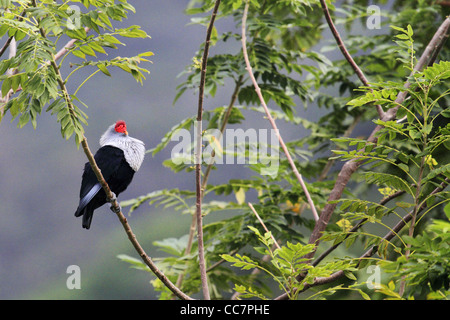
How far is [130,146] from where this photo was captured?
2.50 metres

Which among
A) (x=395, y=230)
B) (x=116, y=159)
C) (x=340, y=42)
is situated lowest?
(x=395, y=230)

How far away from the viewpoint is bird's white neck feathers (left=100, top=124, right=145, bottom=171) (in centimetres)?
249

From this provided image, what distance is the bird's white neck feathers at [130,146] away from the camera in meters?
2.49

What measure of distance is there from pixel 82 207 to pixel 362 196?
2.55 m

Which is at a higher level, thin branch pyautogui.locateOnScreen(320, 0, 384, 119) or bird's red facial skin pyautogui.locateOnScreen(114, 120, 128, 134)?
thin branch pyautogui.locateOnScreen(320, 0, 384, 119)

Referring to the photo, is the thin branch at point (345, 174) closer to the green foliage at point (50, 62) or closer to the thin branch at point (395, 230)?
the thin branch at point (395, 230)

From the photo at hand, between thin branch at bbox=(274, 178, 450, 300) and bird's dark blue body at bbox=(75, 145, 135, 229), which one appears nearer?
thin branch at bbox=(274, 178, 450, 300)

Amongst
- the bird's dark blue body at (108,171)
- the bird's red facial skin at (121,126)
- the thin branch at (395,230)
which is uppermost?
the bird's red facial skin at (121,126)

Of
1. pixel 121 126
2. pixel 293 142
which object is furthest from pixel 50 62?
pixel 293 142

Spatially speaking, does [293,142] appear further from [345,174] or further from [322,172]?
[345,174]

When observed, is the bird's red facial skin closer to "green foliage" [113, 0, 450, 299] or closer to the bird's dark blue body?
the bird's dark blue body

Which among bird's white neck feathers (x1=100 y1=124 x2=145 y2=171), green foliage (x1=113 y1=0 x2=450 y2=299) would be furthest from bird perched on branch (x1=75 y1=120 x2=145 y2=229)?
green foliage (x1=113 y1=0 x2=450 y2=299)

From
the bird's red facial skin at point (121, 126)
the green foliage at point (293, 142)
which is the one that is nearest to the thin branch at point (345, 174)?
the green foliage at point (293, 142)

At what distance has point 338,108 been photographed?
413cm
